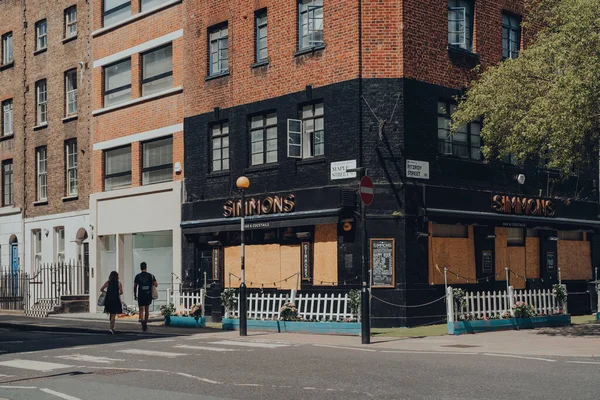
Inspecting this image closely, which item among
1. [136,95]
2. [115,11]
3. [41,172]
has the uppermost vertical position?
[115,11]

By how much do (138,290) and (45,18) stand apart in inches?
734

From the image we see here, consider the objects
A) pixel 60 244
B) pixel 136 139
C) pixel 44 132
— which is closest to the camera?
pixel 136 139

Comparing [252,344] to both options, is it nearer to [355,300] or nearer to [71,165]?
[355,300]

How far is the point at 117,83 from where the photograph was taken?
34.8 meters

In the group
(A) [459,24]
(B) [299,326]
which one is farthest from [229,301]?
(A) [459,24]

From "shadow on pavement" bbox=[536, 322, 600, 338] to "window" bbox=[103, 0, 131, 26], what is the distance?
20.2m

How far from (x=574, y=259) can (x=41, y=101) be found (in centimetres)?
2308

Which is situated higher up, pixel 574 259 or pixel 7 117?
pixel 7 117

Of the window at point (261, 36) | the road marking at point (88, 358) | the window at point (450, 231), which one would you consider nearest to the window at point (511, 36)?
the window at point (450, 231)

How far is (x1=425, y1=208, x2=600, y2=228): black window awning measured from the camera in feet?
82.9

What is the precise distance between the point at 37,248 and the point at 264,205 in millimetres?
15924

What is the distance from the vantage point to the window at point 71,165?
121 feet

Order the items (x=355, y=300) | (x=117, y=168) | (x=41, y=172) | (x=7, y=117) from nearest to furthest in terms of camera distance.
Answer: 1. (x=355, y=300)
2. (x=117, y=168)
3. (x=41, y=172)
4. (x=7, y=117)

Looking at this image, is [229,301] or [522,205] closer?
[229,301]
